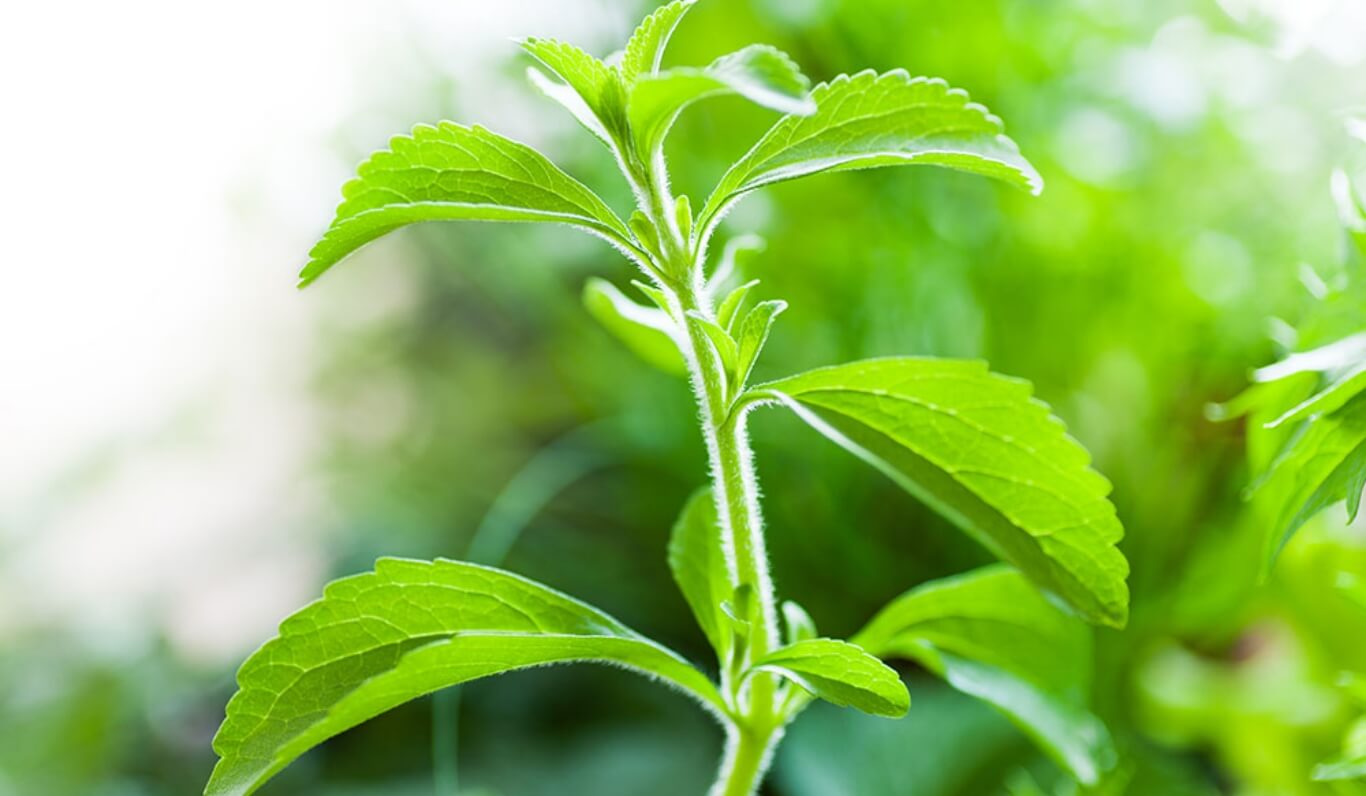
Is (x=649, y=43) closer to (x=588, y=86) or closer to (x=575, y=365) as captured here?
(x=588, y=86)

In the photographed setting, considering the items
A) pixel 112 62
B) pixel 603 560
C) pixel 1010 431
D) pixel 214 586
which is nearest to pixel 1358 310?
pixel 1010 431

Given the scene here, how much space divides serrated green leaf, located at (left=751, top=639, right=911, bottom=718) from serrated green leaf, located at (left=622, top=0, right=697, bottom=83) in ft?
0.35

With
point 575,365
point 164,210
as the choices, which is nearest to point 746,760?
point 575,365

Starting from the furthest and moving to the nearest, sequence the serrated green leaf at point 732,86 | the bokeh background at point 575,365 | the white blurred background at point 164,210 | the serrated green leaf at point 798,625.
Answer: the white blurred background at point 164,210, the bokeh background at point 575,365, the serrated green leaf at point 798,625, the serrated green leaf at point 732,86

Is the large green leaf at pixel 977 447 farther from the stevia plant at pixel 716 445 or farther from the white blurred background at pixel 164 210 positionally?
the white blurred background at pixel 164 210

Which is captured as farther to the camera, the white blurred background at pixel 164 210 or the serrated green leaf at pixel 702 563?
the white blurred background at pixel 164 210

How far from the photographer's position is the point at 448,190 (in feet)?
0.64

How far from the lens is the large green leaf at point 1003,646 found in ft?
0.88

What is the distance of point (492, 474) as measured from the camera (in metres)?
0.74

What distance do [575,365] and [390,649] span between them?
515 mm

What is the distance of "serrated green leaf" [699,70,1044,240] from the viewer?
0.18m

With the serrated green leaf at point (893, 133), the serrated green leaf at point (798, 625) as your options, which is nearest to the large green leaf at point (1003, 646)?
the serrated green leaf at point (798, 625)

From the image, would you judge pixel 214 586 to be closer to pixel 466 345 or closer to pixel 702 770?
pixel 466 345

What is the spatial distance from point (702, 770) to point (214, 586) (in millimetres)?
348
